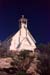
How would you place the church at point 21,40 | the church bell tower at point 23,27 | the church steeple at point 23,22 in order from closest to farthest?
the church at point 21,40, the church bell tower at point 23,27, the church steeple at point 23,22

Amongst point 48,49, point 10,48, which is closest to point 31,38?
point 10,48

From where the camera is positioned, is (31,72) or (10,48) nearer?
(31,72)

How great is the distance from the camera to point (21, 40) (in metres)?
60.9

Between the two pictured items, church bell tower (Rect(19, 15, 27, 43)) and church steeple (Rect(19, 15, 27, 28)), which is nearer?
church bell tower (Rect(19, 15, 27, 43))

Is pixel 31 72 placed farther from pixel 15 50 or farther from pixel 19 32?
pixel 19 32

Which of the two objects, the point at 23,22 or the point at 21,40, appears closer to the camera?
the point at 21,40

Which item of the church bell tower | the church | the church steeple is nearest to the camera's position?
the church

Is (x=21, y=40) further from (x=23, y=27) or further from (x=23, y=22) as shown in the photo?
(x=23, y=22)

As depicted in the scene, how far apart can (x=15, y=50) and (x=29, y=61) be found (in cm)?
1234

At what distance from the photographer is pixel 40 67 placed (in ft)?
146

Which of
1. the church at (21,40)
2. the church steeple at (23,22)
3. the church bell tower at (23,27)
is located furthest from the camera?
the church steeple at (23,22)

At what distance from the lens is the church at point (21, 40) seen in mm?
59281

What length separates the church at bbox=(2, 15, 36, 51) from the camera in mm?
59281

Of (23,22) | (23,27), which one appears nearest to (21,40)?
(23,27)
